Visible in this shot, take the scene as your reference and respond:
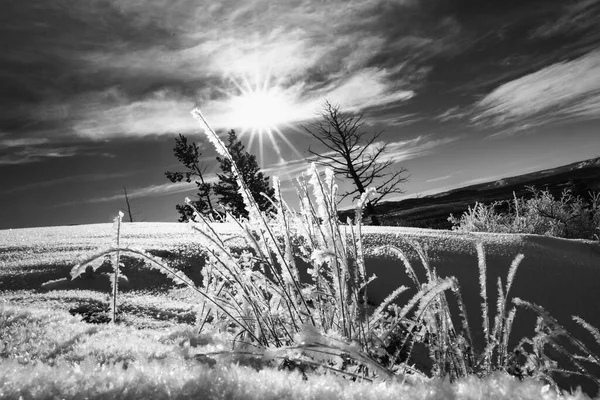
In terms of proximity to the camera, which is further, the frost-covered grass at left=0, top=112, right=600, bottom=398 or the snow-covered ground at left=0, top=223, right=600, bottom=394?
the snow-covered ground at left=0, top=223, right=600, bottom=394

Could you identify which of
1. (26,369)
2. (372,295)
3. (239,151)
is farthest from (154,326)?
(239,151)

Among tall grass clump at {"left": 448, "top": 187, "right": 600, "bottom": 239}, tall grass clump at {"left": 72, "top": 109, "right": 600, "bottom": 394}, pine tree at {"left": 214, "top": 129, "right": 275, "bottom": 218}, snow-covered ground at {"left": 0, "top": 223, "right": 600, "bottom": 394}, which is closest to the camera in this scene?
tall grass clump at {"left": 72, "top": 109, "right": 600, "bottom": 394}

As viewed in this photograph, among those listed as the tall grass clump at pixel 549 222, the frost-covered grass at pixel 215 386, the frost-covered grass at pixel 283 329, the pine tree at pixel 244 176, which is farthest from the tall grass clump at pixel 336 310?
the pine tree at pixel 244 176

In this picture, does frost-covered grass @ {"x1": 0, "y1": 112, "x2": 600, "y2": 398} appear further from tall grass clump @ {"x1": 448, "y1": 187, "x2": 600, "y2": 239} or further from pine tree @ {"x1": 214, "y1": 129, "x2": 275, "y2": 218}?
pine tree @ {"x1": 214, "y1": 129, "x2": 275, "y2": 218}

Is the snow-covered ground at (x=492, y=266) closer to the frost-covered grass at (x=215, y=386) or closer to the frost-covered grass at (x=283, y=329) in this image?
the frost-covered grass at (x=283, y=329)

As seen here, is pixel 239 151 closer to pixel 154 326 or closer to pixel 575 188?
pixel 575 188

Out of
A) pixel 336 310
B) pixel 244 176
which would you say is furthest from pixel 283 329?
pixel 244 176

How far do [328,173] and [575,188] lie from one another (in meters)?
16.7

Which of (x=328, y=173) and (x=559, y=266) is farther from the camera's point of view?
(x=559, y=266)

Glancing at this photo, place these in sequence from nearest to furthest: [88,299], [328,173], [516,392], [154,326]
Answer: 1. [516,392]
2. [328,173]
3. [154,326]
4. [88,299]

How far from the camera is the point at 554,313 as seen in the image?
301 centimetres

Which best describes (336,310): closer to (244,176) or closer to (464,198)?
(244,176)

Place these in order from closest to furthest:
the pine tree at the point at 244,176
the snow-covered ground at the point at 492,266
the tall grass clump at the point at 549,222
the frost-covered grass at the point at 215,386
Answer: the frost-covered grass at the point at 215,386
the snow-covered ground at the point at 492,266
the tall grass clump at the point at 549,222
the pine tree at the point at 244,176

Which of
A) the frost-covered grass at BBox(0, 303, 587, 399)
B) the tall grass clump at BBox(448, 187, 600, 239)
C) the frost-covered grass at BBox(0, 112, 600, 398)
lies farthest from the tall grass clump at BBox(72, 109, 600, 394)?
the tall grass clump at BBox(448, 187, 600, 239)
